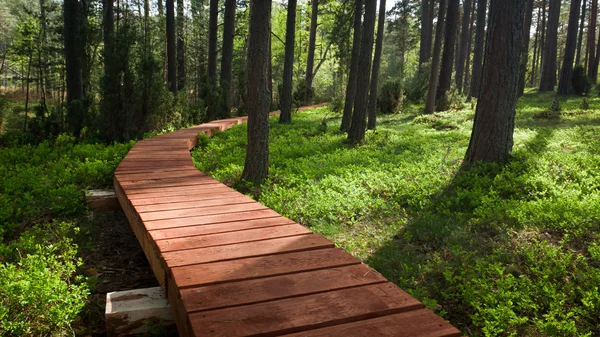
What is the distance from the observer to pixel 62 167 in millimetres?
7164

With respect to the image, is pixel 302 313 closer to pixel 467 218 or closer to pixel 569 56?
pixel 467 218

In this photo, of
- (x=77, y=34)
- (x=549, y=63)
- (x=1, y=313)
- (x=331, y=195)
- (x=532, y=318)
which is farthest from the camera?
(x=549, y=63)

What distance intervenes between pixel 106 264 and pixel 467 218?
459 cm

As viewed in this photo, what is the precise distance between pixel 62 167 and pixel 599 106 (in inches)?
735

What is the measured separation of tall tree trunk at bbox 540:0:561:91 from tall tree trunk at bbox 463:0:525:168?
2079 cm

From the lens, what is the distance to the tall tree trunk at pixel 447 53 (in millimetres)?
18500

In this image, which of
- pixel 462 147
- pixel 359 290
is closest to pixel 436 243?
pixel 359 290

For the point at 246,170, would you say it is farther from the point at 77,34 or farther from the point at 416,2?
the point at 416,2

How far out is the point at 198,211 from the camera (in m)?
4.30

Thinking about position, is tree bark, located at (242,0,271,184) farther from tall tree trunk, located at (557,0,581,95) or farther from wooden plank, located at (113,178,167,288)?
tall tree trunk, located at (557,0,581,95)

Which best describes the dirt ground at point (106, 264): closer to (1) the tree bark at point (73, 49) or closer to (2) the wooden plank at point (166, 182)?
(2) the wooden plank at point (166, 182)

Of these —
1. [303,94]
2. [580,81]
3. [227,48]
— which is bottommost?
[303,94]

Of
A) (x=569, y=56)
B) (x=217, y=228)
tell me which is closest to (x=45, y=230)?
(x=217, y=228)

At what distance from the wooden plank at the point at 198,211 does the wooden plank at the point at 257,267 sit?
4.46 feet
